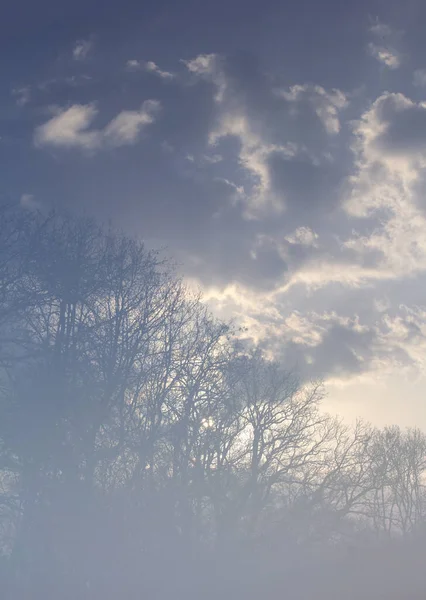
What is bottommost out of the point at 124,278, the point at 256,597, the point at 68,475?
the point at 256,597

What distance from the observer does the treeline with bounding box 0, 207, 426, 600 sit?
71.2 ft

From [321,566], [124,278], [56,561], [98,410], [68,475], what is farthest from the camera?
[321,566]

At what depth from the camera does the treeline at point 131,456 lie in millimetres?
21688

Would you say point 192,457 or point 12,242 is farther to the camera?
point 192,457

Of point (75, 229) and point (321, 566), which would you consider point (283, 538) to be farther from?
point (75, 229)

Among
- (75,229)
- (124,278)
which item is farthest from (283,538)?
(75,229)

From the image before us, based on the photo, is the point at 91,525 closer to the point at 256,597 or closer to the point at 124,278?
the point at 256,597

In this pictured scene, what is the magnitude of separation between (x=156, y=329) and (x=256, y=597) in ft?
36.2

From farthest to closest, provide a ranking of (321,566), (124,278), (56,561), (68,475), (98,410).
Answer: (321,566) → (124,278) → (98,410) → (68,475) → (56,561)

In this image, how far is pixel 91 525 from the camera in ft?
71.9

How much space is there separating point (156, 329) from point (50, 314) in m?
4.81

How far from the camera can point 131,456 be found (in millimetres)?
25438

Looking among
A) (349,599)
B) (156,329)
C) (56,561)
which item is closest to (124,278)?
(156,329)

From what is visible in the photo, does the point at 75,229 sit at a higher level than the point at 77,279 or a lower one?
higher
